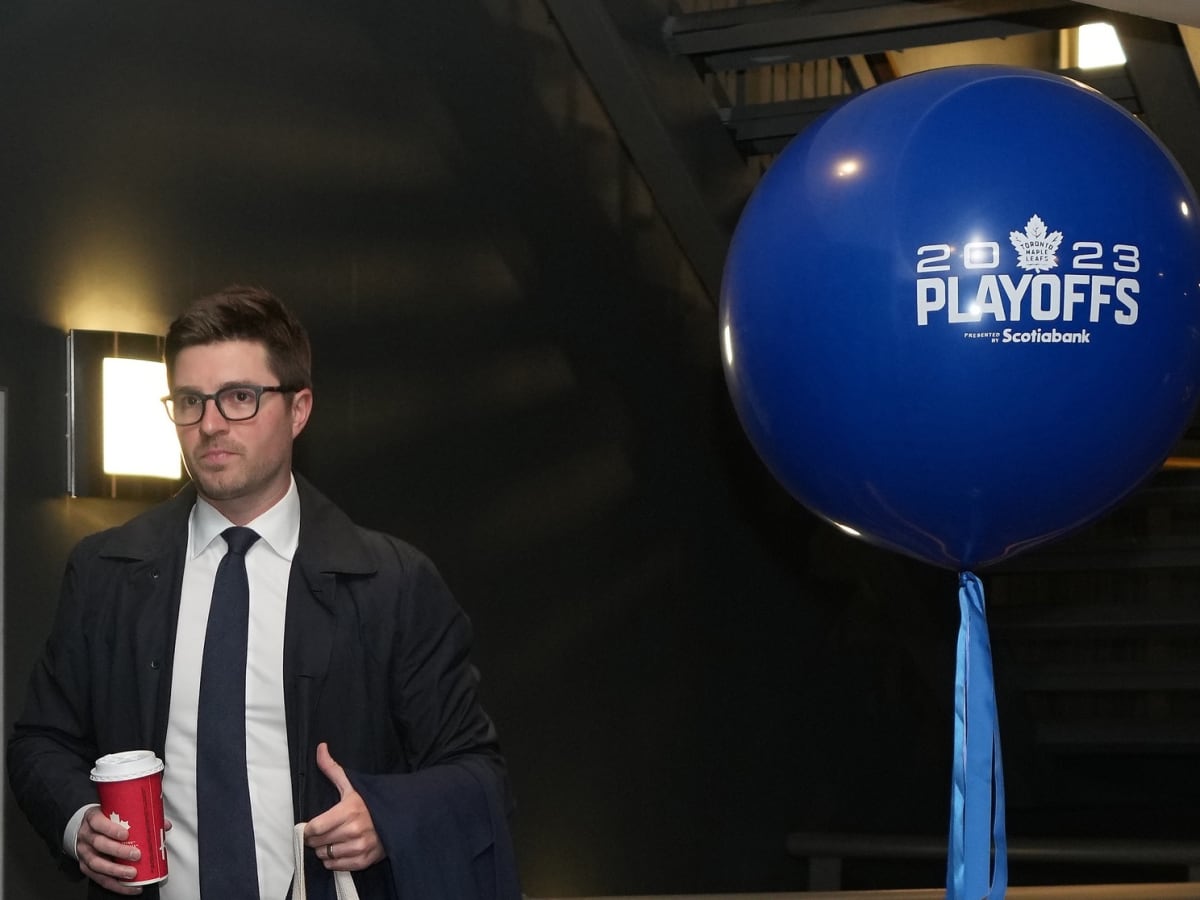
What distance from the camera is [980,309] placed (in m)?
1.83

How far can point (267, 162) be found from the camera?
3.61 meters

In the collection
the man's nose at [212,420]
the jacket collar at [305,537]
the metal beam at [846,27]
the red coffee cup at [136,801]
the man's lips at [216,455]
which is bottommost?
the red coffee cup at [136,801]

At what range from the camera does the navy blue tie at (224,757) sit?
1.79 metres

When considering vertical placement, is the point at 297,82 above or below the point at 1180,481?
above

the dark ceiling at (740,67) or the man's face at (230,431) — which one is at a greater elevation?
the dark ceiling at (740,67)

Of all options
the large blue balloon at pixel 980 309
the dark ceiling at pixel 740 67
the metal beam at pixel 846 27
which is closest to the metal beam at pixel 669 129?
the dark ceiling at pixel 740 67

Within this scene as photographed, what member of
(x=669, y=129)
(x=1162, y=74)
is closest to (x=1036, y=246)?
(x=1162, y=74)

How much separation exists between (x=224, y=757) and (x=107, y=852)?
0.63 ft

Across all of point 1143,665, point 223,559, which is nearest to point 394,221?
point 223,559

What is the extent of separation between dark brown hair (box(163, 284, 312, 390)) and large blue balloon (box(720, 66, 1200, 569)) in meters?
0.56

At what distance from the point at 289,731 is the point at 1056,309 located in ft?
3.22

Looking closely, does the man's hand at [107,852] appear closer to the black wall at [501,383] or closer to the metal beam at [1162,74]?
the black wall at [501,383]

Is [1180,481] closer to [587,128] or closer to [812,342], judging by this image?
[587,128]

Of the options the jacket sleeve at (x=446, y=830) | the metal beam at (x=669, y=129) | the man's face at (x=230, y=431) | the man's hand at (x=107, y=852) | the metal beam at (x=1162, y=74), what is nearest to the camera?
the man's hand at (x=107, y=852)
